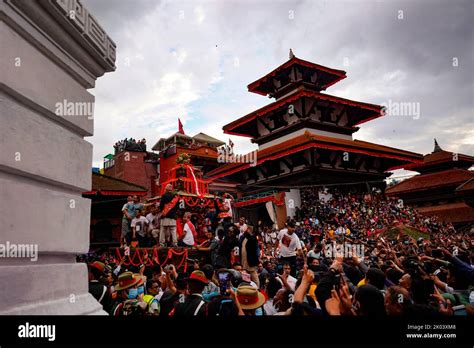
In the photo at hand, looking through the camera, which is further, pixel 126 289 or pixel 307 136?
pixel 307 136

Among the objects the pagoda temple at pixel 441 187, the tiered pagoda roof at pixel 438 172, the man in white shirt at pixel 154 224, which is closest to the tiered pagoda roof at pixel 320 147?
the pagoda temple at pixel 441 187

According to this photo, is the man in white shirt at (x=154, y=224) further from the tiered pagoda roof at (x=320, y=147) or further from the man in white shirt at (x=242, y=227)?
the tiered pagoda roof at (x=320, y=147)

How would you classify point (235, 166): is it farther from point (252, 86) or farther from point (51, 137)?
point (51, 137)

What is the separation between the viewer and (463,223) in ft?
79.4

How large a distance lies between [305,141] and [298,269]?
1015cm

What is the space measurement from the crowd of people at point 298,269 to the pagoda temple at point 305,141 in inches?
57.6

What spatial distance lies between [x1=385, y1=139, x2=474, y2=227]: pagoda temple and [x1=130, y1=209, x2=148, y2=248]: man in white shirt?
19.0m

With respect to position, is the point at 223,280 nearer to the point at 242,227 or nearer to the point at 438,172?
the point at 242,227

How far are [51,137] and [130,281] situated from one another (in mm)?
2623

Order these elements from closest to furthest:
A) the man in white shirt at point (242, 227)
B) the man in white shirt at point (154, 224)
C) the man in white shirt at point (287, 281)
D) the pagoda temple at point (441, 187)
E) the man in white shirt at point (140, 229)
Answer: the man in white shirt at point (287, 281) < the man in white shirt at point (242, 227) < the man in white shirt at point (140, 229) < the man in white shirt at point (154, 224) < the pagoda temple at point (441, 187)

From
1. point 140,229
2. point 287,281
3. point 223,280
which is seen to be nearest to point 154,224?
point 140,229

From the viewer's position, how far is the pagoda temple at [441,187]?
24875 millimetres

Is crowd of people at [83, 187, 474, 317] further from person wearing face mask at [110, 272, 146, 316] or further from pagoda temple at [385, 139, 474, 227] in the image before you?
pagoda temple at [385, 139, 474, 227]

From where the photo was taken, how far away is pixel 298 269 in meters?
9.10
